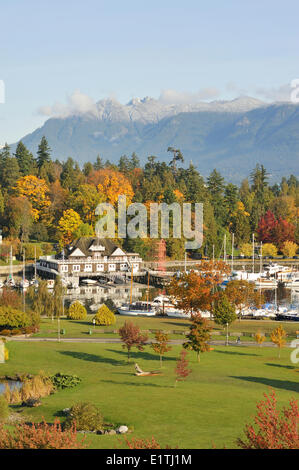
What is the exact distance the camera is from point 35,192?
14275 centimetres

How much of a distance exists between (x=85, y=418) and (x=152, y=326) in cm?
3384

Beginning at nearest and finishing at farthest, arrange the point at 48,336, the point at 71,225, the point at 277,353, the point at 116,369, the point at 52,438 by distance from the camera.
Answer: the point at 52,438 → the point at 116,369 → the point at 277,353 → the point at 48,336 → the point at 71,225

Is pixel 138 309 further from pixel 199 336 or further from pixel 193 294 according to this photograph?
pixel 199 336

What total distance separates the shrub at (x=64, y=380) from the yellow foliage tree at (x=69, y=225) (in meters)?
92.5

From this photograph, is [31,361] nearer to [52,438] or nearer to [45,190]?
[52,438]

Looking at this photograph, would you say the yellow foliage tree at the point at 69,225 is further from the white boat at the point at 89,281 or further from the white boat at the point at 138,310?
the white boat at the point at 138,310

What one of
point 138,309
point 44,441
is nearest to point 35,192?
point 138,309

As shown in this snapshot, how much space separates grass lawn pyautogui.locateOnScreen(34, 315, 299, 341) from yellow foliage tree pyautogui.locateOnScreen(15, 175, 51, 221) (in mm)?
75725

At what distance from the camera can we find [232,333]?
58281mm

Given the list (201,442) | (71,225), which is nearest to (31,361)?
(201,442)

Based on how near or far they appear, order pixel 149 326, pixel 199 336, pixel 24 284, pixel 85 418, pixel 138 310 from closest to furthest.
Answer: pixel 85 418, pixel 199 336, pixel 149 326, pixel 138 310, pixel 24 284

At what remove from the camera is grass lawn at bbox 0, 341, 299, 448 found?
90.4 ft

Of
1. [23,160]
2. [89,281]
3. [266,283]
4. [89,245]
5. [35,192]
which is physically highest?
[23,160]

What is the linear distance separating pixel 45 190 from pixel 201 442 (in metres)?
123
